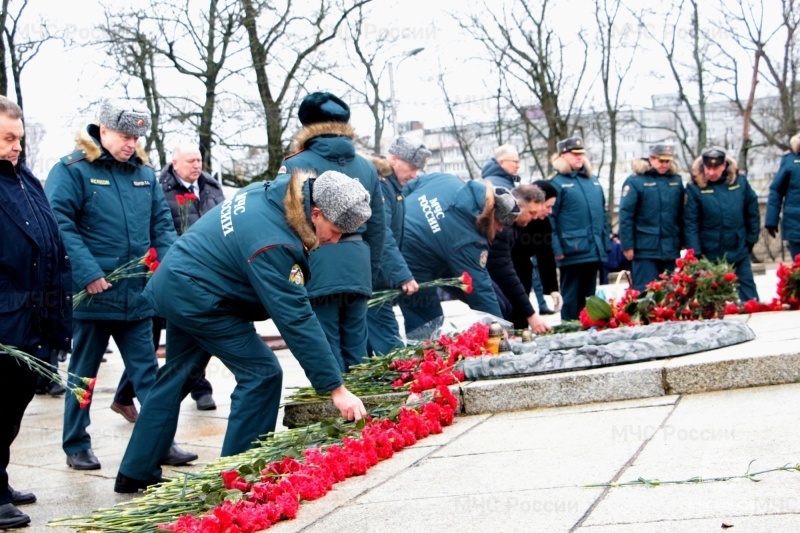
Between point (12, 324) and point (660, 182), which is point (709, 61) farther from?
point (12, 324)

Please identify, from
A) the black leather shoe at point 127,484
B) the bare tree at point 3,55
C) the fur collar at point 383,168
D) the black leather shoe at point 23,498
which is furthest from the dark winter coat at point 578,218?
the bare tree at point 3,55

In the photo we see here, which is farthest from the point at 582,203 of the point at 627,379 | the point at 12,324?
the point at 12,324

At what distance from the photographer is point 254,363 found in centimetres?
491

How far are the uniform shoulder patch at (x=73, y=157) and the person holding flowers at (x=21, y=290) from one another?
0.98 metres

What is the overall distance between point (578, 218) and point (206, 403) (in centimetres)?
405

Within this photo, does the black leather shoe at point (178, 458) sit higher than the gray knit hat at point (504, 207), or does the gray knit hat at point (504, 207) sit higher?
the gray knit hat at point (504, 207)

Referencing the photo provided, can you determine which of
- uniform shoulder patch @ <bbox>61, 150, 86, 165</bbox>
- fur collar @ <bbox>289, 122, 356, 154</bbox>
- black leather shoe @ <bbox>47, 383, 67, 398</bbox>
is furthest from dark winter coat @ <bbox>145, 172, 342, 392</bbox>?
black leather shoe @ <bbox>47, 383, 67, 398</bbox>

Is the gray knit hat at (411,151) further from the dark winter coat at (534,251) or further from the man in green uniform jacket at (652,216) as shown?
the man in green uniform jacket at (652,216)

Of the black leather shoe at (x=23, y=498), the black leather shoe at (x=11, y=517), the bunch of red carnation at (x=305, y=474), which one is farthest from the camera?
the black leather shoe at (x=23, y=498)

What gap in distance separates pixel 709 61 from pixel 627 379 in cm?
2247

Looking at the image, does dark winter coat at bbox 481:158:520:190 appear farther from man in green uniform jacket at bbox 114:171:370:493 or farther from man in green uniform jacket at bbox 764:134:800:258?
man in green uniform jacket at bbox 114:171:370:493

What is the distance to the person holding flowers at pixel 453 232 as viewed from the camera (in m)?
7.55

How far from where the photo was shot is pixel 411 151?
7.70 metres

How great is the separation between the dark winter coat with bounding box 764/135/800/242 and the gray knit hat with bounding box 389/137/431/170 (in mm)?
4288
